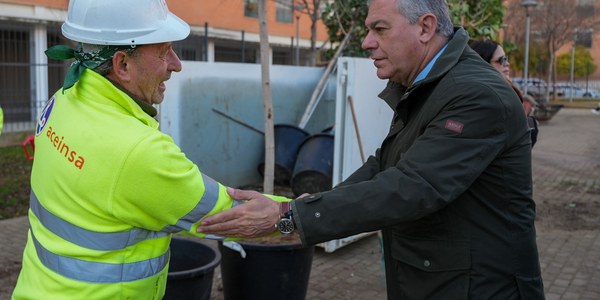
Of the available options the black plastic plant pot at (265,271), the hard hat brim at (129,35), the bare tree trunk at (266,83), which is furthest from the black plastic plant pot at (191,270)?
the bare tree trunk at (266,83)

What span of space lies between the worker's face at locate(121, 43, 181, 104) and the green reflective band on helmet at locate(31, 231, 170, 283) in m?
0.55

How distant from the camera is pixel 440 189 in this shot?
1.96m

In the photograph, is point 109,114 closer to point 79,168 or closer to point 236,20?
point 79,168

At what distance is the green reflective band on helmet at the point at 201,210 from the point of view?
195 centimetres

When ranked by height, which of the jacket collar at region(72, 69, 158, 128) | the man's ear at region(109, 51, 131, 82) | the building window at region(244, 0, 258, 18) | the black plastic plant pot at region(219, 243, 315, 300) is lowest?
the black plastic plant pot at region(219, 243, 315, 300)

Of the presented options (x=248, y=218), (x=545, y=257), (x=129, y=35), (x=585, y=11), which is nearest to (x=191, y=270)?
(x=248, y=218)

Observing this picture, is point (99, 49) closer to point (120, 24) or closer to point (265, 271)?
point (120, 24)

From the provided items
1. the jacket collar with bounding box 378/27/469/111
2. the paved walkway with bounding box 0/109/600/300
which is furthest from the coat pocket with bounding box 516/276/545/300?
the paved walkway with bounding box 0/109/600/300

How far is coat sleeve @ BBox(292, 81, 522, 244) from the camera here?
196 centimetres

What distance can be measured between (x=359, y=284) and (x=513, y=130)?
12.9 ft

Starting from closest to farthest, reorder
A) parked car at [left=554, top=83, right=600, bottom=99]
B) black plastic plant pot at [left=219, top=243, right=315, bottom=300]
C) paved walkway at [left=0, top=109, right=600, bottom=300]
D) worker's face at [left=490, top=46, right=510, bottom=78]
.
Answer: black plastic plant pot at [left=219, top=243, right=315, bottom=300] < worker's face at [left=490, top=46, right=510, bottom=78] < paved walkway at [left=0, top=109, right=600, bottom=300] < parked car at [left=554, top=83, right=600, bottom=99]

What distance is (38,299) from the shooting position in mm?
1954

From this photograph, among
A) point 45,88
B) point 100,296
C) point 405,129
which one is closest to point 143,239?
point 100,296

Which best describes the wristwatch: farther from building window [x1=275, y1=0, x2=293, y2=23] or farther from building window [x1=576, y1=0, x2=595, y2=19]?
building window [x1=576, y1=0, x2=595, y2=19]
